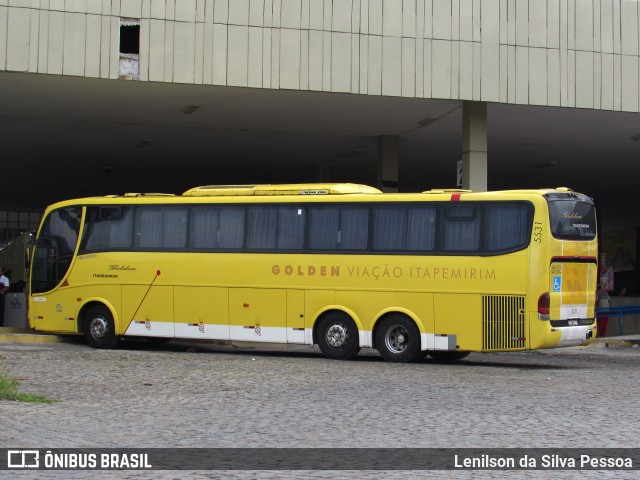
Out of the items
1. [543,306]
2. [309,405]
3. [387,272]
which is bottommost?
[309,405]

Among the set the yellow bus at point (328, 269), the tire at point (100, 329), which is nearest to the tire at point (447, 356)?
the yellow bus at point (328, 269)

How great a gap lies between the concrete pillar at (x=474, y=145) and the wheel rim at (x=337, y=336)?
6751 mm

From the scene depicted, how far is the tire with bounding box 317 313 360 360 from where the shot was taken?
19.3m

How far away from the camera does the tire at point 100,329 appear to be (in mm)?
21531

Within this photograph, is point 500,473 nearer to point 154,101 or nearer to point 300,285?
point 300,285

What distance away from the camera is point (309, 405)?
12023 millimetres

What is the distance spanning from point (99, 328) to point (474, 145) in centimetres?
983

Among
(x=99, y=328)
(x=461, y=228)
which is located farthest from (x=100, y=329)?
(x=461, y=228)

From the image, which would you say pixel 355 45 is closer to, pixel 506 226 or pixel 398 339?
pixel 506 226

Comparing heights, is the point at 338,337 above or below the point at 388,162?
below

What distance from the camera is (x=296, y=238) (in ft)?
65.4

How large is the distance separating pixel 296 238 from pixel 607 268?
14.8 metres

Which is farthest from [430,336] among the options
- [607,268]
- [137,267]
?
[607,268]

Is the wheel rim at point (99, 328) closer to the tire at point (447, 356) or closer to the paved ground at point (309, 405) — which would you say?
the paved ground at point (309, 405)
